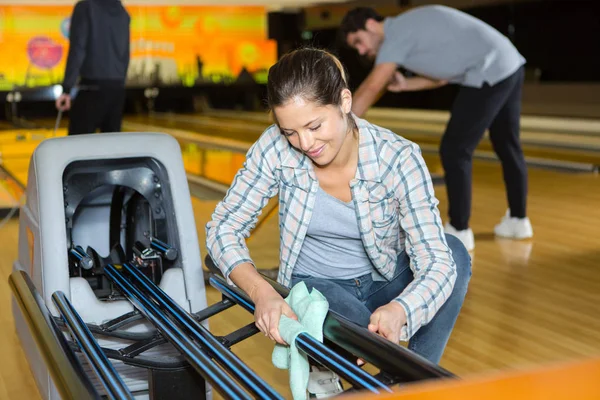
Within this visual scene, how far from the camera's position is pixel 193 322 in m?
1.55

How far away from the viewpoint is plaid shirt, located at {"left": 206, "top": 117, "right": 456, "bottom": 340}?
147 centimetres

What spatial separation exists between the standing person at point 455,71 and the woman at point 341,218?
4.21 feet

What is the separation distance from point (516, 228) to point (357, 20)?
1204 mm

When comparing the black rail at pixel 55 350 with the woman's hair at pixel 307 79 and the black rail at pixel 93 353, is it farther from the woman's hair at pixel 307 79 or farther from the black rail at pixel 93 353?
the woman's hair at pixel 307 79

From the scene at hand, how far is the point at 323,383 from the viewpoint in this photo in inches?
59.6

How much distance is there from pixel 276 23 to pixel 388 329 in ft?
41.7

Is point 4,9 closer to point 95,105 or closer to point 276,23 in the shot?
point 276,23

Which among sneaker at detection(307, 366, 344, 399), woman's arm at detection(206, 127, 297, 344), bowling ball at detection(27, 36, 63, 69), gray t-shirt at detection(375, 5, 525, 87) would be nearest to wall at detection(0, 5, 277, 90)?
bowling ball at detection(27, 36, 63, 69)

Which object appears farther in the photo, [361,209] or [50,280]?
[50,280]

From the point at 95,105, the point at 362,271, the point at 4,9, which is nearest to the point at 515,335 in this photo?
the point at 362,271

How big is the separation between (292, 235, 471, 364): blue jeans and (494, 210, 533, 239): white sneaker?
2008mm

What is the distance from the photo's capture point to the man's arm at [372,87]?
2.83m

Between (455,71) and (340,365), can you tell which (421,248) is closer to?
(340,365)

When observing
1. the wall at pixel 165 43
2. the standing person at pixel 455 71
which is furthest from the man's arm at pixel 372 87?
the wall at pixel 165 43
